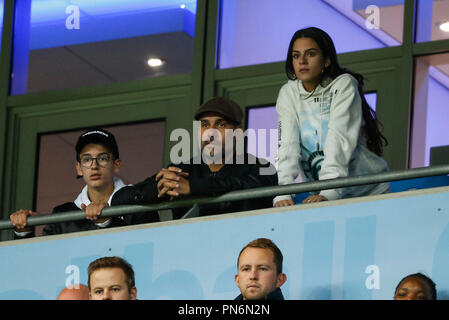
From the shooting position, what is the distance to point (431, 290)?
5.95m

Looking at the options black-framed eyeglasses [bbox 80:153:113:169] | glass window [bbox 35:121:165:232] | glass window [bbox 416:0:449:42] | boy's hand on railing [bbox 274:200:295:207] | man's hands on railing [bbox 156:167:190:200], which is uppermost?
glass window [bbox 416:0:449:42]

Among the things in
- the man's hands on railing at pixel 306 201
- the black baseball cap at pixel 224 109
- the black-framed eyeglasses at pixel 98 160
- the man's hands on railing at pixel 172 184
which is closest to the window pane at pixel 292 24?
the black baseball cap at pixel 224 109

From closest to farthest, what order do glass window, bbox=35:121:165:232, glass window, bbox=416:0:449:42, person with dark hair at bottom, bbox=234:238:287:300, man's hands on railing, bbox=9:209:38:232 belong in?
person with dark hair at bottom, bbox=234:238:287:300
man's hands on railing, bbox=9:209:38:232
glass window, bbox=416:0:449:42
glass window, bbox=35:121:165:232

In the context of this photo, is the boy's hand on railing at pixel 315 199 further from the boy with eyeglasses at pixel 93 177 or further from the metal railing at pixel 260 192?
the boy with eyeglasses at pixel 93 177

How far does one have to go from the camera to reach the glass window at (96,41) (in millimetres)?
9445

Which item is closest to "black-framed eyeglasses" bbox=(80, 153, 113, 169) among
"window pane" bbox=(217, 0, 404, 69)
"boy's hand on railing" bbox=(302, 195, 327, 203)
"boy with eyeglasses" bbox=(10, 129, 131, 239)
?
"boy with eyeglasses" bbox=(10, 129, 131, 239)

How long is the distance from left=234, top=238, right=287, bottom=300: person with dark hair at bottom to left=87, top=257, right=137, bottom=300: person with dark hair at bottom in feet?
2.08

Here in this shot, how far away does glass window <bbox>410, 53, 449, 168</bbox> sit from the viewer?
826 centimetres

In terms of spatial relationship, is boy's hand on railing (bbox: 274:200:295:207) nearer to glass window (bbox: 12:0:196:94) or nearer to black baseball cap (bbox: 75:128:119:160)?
black baseball cap (bbox: 75:128:119:160)

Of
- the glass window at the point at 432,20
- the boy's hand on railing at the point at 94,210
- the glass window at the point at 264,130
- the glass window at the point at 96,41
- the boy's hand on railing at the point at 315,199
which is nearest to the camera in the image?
the boy's hand on railing at the point at 315,199

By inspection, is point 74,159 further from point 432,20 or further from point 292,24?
point 432,20

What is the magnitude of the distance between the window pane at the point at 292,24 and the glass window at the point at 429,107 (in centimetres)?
28

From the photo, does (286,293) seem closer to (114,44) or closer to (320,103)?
(320,103)

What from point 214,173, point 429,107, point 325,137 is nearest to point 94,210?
point 214,173
